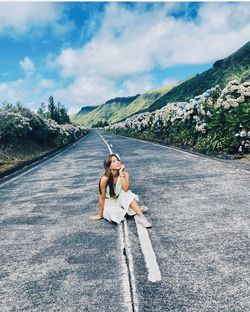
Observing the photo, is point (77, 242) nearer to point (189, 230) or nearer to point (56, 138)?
point (189, 230)

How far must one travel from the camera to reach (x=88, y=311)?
3941 mm

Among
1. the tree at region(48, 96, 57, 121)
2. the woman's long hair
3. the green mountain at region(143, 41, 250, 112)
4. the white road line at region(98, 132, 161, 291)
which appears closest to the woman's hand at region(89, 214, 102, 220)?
the woman's long hair

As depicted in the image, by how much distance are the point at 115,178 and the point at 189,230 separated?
1.85 meters

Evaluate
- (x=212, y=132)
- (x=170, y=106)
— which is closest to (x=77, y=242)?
(x=212, y=132)

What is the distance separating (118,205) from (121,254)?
6.91 ft

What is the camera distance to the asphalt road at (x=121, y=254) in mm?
4176

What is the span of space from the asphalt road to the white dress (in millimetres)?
145

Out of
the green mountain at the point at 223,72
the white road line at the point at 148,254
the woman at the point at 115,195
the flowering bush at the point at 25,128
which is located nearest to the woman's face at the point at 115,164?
the woman at the point at 115,195

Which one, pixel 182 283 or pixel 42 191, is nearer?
pixel 182 283

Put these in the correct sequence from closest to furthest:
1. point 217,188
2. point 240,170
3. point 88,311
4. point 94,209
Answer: point 88,311, point 94,209, point 217,188, point 240,170

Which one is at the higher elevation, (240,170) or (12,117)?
(12,117)

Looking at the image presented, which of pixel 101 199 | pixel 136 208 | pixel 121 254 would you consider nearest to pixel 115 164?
pixel 101 199

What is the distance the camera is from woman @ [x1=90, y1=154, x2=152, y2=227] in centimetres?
735

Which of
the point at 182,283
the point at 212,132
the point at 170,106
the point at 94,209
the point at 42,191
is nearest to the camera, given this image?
the point at 182,283
